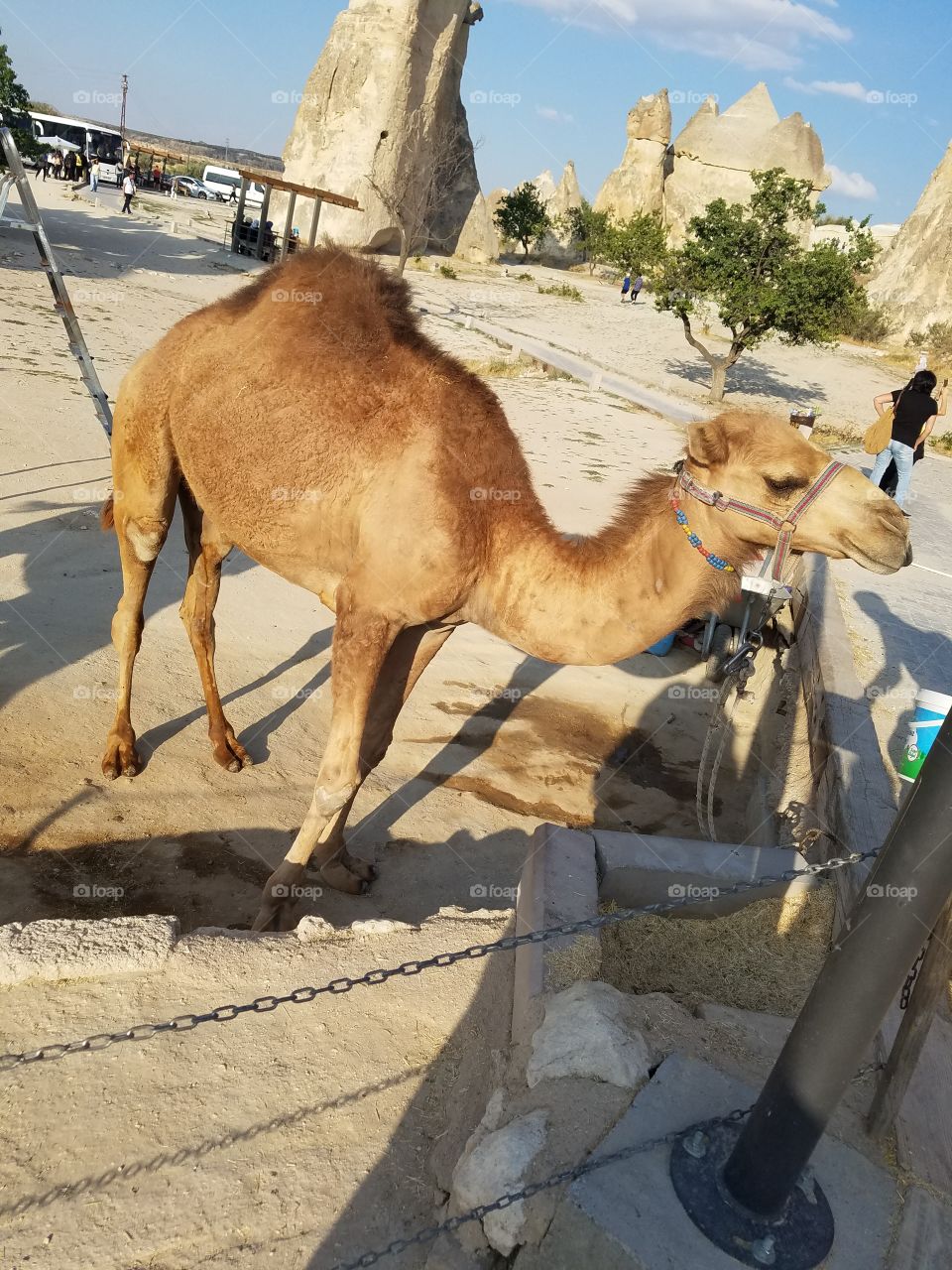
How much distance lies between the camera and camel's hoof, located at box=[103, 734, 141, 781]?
16.0ft

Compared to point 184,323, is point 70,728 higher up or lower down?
lower down

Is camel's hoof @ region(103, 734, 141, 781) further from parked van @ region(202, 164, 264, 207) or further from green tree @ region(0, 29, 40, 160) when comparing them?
parked van @ region(202, 164, 264, 207)

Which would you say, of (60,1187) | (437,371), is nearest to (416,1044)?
(60,1187)

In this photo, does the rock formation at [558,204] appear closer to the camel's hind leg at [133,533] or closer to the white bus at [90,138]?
the white bus at [90,138]

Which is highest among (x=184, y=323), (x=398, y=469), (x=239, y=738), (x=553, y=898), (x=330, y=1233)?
(x=184, y=323)

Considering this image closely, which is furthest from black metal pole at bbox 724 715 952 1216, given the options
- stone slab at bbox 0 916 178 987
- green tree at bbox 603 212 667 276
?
green tree at bbox 603 212 667 276

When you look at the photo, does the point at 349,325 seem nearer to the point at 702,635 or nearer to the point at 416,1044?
the point at 416,1044

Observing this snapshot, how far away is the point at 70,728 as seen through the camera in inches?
204

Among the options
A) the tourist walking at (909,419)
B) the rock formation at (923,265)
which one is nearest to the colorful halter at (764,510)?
the tourist walking at (909,419)

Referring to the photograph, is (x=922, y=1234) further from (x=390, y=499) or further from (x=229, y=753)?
(x=229, y=753)

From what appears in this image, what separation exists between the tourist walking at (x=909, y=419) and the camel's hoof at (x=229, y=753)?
871 cm

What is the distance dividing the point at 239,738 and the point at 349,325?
2.74 meters

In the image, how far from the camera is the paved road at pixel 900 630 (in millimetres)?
6312

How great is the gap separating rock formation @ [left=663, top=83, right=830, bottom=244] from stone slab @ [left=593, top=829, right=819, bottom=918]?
189ft
